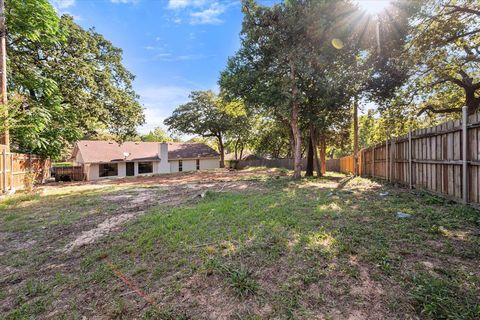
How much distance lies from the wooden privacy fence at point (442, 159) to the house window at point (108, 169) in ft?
80.5

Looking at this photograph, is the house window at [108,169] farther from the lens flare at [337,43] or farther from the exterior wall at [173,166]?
the lens flare at [337,43]

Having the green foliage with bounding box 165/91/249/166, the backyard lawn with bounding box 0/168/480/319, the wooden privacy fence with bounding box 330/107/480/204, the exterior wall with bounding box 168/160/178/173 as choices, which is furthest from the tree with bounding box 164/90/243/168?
the backyard lawn with bounding box 0/168/480/319

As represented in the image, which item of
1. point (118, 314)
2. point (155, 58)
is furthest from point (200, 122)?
point (118, 314)

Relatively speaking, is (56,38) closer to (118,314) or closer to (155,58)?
(155,58)

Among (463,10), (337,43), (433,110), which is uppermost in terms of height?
(463,10)

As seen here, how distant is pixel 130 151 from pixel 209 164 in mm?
10909

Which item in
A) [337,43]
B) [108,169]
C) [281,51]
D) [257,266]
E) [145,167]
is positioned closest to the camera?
[257,266]

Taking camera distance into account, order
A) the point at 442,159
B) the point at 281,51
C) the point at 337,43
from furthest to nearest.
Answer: the point at 281,51 < the point at 337,43 < the point at 442,159

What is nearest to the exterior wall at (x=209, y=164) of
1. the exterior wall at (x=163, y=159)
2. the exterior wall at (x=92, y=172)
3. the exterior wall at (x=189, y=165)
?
the exterior wall at (x=189, y=165)

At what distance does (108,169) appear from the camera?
23.0 metres

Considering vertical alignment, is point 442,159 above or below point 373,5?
below

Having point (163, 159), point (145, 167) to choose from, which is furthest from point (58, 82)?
point (163, 159)

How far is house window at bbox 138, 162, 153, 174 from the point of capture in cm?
2516

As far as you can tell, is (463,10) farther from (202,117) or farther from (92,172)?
(92,172)
